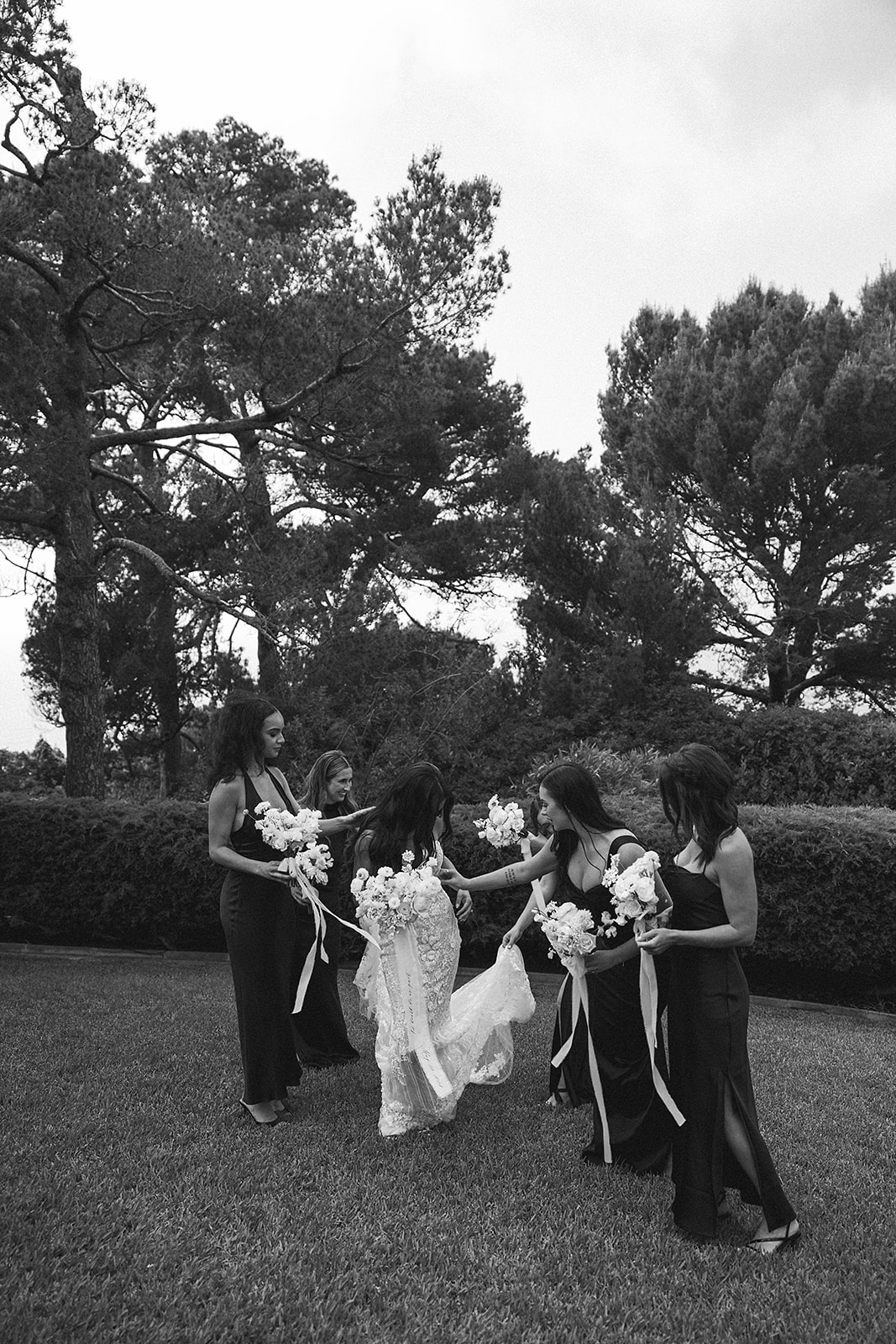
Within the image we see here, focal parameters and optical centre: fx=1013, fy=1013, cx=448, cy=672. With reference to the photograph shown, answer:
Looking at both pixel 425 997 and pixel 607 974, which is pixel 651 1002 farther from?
pixel 425 997

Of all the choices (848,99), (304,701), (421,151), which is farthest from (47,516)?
(848,99)

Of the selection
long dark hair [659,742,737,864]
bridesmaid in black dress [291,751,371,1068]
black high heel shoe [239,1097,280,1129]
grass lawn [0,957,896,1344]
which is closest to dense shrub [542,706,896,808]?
bridesmaid in black dress [291,751,371,1068]

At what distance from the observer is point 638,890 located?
3.96 metres

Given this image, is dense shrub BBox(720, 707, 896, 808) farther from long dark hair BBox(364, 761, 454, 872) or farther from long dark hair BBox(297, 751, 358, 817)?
long dark hair BBox(364, 761, 454, 872)

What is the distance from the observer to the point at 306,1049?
6.27 metres

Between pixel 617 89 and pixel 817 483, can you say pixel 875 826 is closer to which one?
pixel 617 89

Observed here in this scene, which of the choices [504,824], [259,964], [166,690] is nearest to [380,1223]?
[259,964]

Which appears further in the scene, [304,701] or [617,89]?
[304,701]

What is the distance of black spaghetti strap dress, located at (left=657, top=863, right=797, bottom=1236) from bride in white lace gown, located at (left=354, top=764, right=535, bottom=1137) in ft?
4.60

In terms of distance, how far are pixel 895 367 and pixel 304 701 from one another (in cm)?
1412

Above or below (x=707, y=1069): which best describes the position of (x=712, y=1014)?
above

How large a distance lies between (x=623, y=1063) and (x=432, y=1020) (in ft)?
3.32

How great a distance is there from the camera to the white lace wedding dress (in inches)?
193

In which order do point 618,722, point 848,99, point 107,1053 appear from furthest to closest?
point 618,722
point 107,1053
point 848,99
